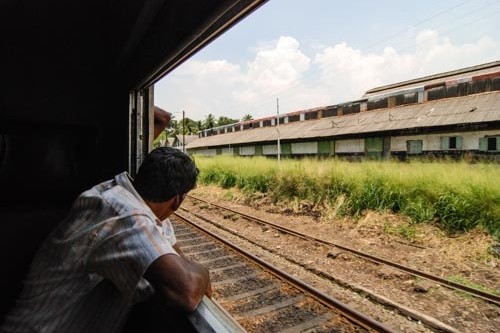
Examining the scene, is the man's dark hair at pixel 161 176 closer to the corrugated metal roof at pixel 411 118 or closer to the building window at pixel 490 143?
the corrugated metal roof at pixel 411 118

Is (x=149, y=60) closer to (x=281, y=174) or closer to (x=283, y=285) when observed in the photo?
(x=283, y=285)

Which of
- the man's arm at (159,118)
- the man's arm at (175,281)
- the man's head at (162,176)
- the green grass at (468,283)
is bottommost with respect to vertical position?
the green grass at (468,283)

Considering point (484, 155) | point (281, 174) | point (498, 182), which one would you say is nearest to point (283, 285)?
point (498, 182)

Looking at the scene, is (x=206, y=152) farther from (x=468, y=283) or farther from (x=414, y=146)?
(x=468, y=283)

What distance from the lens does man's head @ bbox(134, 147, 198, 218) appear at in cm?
146

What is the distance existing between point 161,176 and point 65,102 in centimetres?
246

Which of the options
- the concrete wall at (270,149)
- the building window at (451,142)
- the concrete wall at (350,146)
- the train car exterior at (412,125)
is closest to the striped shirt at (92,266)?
the train car exterior at (412,125)

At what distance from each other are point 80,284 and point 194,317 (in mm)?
467

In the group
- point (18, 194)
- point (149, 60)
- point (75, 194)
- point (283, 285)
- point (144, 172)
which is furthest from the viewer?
point (283, 285)

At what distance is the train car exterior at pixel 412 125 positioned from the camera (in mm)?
13633

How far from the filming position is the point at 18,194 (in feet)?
9.93

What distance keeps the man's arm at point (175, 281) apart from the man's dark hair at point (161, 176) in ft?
1.25

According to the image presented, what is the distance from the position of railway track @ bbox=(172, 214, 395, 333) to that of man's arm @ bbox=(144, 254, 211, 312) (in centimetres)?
272

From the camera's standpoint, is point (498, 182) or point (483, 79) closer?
point (498, 182)
